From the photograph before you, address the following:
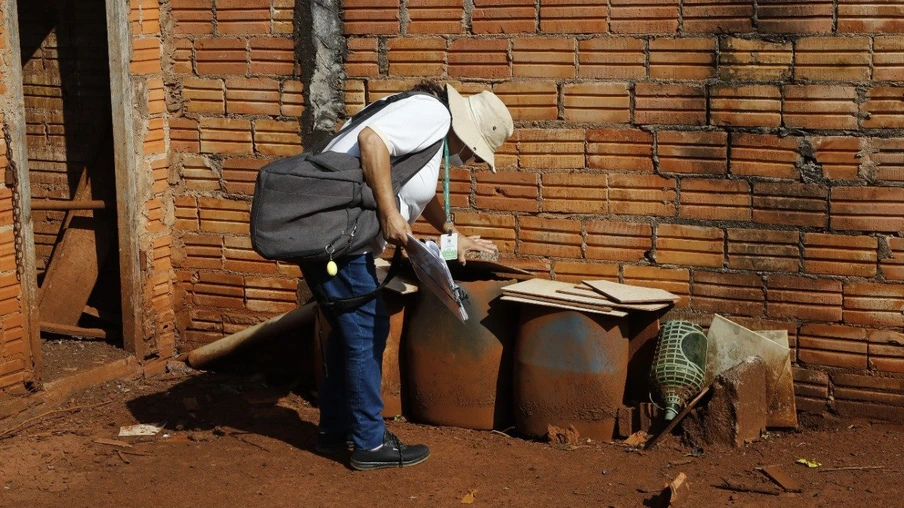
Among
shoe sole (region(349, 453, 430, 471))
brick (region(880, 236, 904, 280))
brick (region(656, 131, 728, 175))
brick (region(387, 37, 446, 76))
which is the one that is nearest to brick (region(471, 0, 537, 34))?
brick (region(387, 37, 446, 76))

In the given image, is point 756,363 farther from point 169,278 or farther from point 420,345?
point 169,278

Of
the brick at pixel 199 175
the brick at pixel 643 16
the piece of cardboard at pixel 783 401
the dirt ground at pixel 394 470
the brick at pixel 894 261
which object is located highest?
the brick at pixel 643 16

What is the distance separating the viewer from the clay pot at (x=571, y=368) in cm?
550

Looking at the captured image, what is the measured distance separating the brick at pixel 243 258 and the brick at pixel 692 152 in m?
2.39

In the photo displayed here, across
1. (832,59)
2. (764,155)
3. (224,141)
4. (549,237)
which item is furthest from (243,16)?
(832,59)

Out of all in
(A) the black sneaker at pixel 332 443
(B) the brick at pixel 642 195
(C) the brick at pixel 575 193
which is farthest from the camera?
(C) the brick at pixel 575 193

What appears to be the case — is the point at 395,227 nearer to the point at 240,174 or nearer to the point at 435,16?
the point at 435,16

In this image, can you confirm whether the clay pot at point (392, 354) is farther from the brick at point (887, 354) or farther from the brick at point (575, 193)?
the brick at point (887, 354)

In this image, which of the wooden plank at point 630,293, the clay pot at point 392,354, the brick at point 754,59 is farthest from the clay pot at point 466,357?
the brick at point 754,59

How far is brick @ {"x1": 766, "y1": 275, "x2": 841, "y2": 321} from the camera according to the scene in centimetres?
561

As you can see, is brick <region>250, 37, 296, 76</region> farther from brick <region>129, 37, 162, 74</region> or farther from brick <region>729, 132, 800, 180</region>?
brick <region>729, 132, 800, 180</region>

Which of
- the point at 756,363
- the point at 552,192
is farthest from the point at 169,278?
the point at 756,363

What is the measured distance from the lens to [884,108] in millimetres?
5375

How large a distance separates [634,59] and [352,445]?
2392mm
